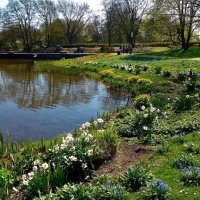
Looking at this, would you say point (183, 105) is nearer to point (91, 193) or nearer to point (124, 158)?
point (124, 158)

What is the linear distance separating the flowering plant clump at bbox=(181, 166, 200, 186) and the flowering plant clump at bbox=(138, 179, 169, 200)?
0.67 metres

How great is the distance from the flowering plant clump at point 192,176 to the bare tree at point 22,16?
75962 millimetres

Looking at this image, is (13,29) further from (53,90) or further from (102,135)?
(102,135)

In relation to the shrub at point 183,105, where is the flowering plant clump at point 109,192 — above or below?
below

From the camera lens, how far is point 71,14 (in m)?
91.6

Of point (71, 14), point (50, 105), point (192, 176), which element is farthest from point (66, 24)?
point (192, 176)

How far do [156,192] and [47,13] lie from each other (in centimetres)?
8301

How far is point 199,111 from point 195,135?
2996 mm

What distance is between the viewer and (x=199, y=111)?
1308cm

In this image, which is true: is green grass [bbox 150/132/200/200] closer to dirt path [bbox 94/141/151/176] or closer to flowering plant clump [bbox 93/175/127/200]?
dirt path [bbox 94/141/151/176]

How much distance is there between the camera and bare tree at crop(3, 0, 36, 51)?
81.5 metres

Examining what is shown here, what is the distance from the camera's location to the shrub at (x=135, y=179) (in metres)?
7.21

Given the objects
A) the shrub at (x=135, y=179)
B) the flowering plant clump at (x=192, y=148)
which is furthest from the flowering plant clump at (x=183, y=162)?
the shrub at (x=135, y=179)

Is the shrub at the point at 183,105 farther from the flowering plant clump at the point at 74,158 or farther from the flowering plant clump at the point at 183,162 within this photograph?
the flowering plant clump at the point at 74,158
